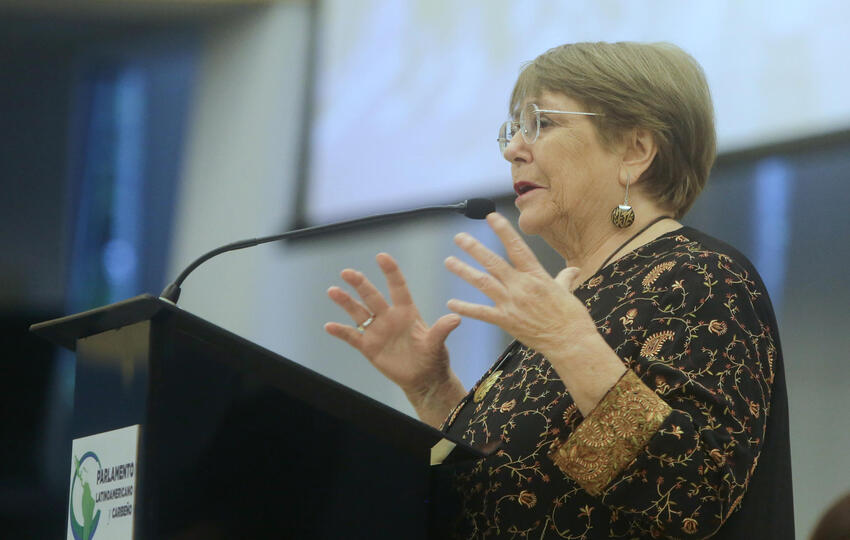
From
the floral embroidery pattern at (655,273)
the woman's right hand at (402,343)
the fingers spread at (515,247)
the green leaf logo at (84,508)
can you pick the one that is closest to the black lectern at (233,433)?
the green leaf logo at (84,508)

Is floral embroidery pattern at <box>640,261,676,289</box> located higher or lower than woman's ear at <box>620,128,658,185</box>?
lower

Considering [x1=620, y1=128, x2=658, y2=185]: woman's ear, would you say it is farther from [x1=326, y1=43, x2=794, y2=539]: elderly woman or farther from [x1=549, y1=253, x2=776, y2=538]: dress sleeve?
[x1=549, y1=253, x2=776, y2=538]: dress sleeve

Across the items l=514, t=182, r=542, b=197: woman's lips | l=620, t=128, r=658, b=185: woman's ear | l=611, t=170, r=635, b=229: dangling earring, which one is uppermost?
l=620, t=128, r=658, b=185: woman's ear

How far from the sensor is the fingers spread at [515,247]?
1.37m

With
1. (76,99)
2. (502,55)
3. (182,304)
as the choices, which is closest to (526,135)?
(502,55)

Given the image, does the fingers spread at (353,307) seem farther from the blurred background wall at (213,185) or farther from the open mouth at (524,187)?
the blurred background wall at (213,185)

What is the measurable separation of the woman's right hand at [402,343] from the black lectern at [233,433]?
20.4 inches

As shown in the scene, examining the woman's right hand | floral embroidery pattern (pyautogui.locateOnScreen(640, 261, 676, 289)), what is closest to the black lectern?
floral embroidery pattern (pyautogui.locateOnScreen(640, 261, 676, 289))

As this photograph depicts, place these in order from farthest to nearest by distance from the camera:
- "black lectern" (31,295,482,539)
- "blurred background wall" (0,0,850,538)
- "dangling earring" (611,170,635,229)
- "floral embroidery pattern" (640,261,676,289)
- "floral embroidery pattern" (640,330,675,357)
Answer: "blurred background wall" (0,0,850,538)
"dangling earring" (611,170,635,229)
"floral embroidery pattern" (640,261,676,289)
"floral embroidery pattern" (640,330,675,357)
"black lectern" (31,295,482,539)

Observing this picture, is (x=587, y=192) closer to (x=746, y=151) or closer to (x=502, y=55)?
(x=746, y=151)

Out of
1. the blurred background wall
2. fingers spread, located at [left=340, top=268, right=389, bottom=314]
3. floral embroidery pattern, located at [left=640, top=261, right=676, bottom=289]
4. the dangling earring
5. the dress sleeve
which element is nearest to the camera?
the dress sleeve

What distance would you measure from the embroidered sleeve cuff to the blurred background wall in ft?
4.28

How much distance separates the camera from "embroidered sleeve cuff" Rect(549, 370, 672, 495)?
1.34 metres

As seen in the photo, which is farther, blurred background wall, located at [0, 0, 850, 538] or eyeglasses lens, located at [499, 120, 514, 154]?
blurred background wall, located at [0, 0, 850, 538]
